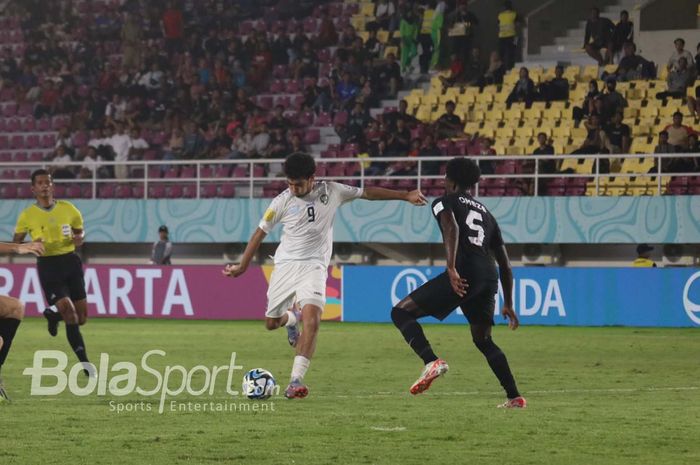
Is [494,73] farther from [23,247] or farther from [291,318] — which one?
[23,247]

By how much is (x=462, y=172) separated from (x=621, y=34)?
1965 cm

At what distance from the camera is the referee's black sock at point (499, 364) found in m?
11.0

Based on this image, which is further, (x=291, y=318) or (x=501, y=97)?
(x=501, y=97)

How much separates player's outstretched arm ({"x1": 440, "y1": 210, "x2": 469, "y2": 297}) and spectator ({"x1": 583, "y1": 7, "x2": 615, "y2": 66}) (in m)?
19.8

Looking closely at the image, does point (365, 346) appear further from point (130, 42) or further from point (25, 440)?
point (130, 42)

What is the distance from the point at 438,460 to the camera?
27.5 ft

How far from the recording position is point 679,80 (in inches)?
1087

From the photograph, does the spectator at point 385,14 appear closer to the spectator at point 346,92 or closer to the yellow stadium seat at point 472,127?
the spectator at point 346,92

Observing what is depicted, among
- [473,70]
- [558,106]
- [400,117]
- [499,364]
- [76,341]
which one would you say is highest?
[473,70]

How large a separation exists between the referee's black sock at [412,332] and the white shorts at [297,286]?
83cm

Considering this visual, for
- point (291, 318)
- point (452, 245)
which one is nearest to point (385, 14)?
point (291, 318)

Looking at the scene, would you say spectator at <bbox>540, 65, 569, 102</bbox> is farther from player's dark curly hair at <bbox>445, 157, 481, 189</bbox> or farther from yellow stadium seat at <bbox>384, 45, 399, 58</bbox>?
player's dark curly hair at <bbox>445, 157, 481, 189</bbox>

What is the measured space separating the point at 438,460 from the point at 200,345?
39.0ft

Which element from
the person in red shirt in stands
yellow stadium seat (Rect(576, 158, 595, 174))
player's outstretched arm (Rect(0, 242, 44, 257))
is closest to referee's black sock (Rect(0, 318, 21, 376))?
player's outstretched arm (Rect(0, 242, 44, 257))
